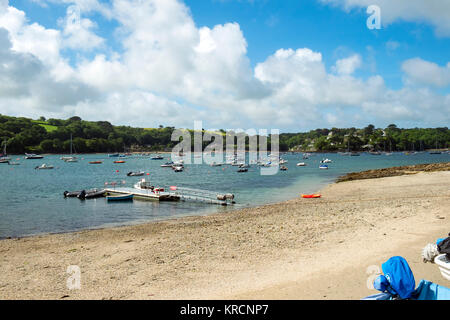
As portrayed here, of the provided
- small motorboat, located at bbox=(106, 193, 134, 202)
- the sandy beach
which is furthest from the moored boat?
the sandy beach

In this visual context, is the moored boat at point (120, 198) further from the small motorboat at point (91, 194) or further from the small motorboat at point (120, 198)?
the small motorboat at point (91, 194)

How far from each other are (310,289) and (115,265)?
8130mm

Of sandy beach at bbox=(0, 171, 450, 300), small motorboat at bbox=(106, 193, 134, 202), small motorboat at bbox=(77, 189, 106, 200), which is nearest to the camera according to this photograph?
sandy beach at bbox=(0, 171, 450, 300)

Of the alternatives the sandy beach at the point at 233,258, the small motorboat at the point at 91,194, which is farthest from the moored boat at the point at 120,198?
the sandy beach at the point at 233,258

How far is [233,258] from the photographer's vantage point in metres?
12.8

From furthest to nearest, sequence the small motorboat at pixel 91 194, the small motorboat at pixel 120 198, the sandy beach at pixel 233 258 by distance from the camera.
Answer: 1. the small motorboat at pixel 91 194
2. the small motorboat at pixel 120 198
3. the sandy beach at pixel 233 258

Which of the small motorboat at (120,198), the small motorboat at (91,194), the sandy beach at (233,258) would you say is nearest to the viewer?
the sandy beach at (233,258)

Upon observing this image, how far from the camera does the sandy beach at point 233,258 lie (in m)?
9.45

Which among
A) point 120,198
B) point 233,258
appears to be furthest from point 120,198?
point 233,258

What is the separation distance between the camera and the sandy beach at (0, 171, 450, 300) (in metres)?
9.45

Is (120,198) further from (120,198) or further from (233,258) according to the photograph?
(233,258)

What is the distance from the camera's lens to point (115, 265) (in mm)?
13242

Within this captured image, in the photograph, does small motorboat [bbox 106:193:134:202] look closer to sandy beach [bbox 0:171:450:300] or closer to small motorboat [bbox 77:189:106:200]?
small motorboat [bbox 77:189:106:200]
